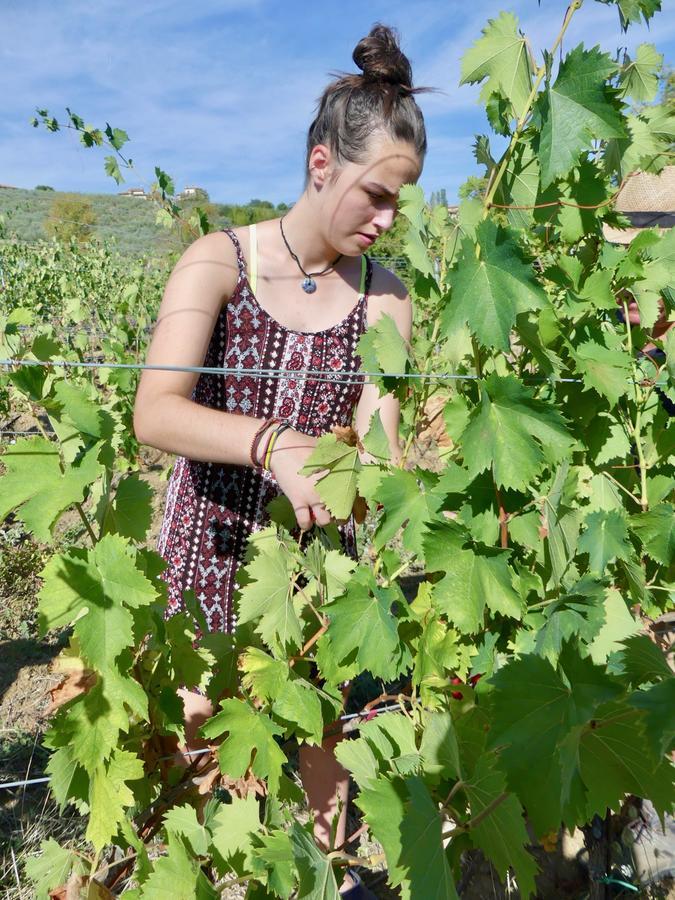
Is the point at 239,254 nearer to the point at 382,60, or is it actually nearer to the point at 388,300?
the point at 388,300

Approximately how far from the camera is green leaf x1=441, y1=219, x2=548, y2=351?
98 cm

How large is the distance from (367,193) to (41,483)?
103cm

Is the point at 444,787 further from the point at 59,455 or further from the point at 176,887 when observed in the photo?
the point at 59,455

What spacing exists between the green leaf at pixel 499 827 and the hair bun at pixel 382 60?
148 centimetres

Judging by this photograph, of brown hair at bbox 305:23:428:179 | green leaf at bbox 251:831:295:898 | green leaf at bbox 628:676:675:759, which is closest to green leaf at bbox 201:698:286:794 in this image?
green leaf at bbox 251:831:295:898

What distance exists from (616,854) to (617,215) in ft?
6.43

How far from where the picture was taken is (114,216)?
132 feet

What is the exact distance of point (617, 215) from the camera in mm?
1604

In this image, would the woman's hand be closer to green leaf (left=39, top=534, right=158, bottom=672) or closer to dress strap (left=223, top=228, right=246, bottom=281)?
green leaf (left=39, top=534, right=158, bottom=672)

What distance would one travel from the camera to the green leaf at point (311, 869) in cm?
100

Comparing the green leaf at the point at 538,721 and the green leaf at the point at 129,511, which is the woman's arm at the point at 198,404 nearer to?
the green leaf at the point at 129,511

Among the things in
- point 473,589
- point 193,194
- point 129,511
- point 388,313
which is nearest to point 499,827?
point 473,589

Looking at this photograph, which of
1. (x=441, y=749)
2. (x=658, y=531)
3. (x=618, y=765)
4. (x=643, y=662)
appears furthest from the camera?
(x=658, y=531)

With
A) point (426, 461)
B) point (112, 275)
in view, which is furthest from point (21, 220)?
point (426, 461)
